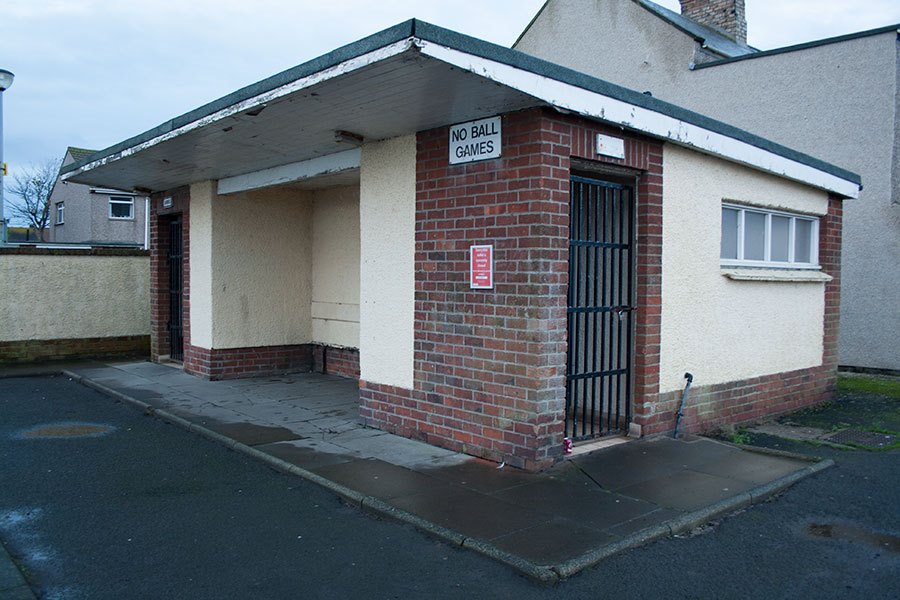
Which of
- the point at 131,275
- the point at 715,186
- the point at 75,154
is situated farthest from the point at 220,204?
the point at 75,154

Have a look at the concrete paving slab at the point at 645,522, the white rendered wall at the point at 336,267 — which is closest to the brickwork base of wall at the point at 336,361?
the white rendered wall at the point at 336,267

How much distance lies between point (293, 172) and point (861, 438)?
6810 millimetres

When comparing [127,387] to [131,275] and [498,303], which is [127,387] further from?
[498,303]

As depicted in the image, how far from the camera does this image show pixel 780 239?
8922 millimetres

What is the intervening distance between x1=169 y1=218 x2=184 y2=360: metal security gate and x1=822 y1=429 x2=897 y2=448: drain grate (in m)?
9.53

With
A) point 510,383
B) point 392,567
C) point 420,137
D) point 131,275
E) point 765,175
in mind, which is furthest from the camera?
point 131,275

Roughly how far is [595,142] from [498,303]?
1591 millimetres

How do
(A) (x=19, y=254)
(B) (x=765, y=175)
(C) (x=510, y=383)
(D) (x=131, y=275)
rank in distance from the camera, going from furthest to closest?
(D) (x=131, y=275) < (A) (x=19, y=254) < (B) (x=765, y=175) < (C) (x=510, y=383)

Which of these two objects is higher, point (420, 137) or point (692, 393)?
point (420, 137)

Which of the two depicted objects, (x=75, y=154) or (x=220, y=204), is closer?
(x=220, y=204)

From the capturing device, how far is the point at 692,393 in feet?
24.5

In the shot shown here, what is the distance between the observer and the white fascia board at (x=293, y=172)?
797 cm

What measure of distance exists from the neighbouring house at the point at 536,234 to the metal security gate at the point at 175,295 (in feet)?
7.80

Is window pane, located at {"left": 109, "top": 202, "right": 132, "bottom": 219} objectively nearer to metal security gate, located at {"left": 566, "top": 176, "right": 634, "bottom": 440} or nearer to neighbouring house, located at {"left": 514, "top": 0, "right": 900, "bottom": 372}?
neighbouring house, located at {"left": 514, "top": 0, "right": 900, "bottom": 372}
